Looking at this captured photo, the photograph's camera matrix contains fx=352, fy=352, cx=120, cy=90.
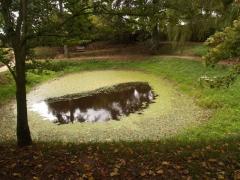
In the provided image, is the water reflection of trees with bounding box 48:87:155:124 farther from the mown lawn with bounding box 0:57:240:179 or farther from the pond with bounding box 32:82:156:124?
the mown lawn with bounding box 0:57:240:179

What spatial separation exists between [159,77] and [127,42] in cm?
939

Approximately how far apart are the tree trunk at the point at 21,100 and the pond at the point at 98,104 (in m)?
4.50

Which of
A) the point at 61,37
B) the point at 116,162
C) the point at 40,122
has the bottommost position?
the point at 40,122

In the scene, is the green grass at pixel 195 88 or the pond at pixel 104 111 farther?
the pond at pixel 104 111

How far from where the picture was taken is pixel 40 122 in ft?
37.9

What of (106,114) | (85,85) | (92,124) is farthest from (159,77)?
(92,124)

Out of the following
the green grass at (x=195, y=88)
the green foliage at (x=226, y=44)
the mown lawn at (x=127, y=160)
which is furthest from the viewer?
the green grass at (x=195, y=88)

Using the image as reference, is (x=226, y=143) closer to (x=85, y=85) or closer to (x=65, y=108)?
(x=65, y=108)

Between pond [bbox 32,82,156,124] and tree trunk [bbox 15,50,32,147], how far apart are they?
14.8ft

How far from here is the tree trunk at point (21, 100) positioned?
6.52 metres

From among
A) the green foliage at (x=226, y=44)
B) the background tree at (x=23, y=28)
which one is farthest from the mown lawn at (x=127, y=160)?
the green foliage at (x=226, y=44)

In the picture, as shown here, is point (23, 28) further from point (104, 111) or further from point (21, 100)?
point (104, 111)

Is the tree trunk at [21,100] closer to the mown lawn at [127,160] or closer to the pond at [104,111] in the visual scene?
the mown lawn at [127,160]

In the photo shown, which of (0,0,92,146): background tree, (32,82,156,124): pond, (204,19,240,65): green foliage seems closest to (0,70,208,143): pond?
(32,82,156,124): pond
